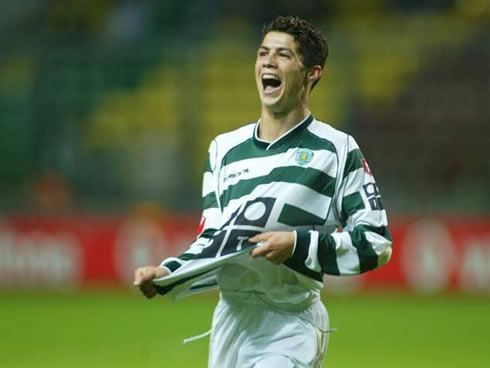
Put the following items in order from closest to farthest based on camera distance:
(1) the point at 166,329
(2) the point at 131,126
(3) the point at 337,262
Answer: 1. (3) the point at 337,262
2. (1) the point at 166,329
3. (2) the point at 131,126

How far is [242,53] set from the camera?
19.3 metres

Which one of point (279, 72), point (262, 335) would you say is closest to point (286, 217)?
point (262, 335)

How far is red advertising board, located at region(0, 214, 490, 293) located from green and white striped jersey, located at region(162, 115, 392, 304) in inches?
460

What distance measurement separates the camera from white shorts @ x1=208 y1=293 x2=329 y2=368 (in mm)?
5477

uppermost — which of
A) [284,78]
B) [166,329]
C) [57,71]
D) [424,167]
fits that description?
[284,78]

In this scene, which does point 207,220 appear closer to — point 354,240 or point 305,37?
point 354,240

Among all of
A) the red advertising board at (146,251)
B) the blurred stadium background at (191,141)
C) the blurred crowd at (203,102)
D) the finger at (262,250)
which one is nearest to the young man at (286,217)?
the finger at (262,250)

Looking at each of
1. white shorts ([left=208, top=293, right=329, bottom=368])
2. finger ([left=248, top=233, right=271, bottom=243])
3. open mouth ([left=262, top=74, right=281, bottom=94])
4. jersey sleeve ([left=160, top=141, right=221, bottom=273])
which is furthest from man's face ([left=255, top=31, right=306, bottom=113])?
white shorts ([left=208, top=293, right=329, bottom=368])

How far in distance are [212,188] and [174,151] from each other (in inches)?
484

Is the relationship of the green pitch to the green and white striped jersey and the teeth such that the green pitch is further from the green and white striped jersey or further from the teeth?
the teeth

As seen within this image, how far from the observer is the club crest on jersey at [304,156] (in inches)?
216

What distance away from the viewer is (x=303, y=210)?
545cm

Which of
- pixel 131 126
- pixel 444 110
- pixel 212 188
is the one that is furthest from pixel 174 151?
pixel 212 188

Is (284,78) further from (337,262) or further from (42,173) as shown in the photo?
Result: (42,173)
